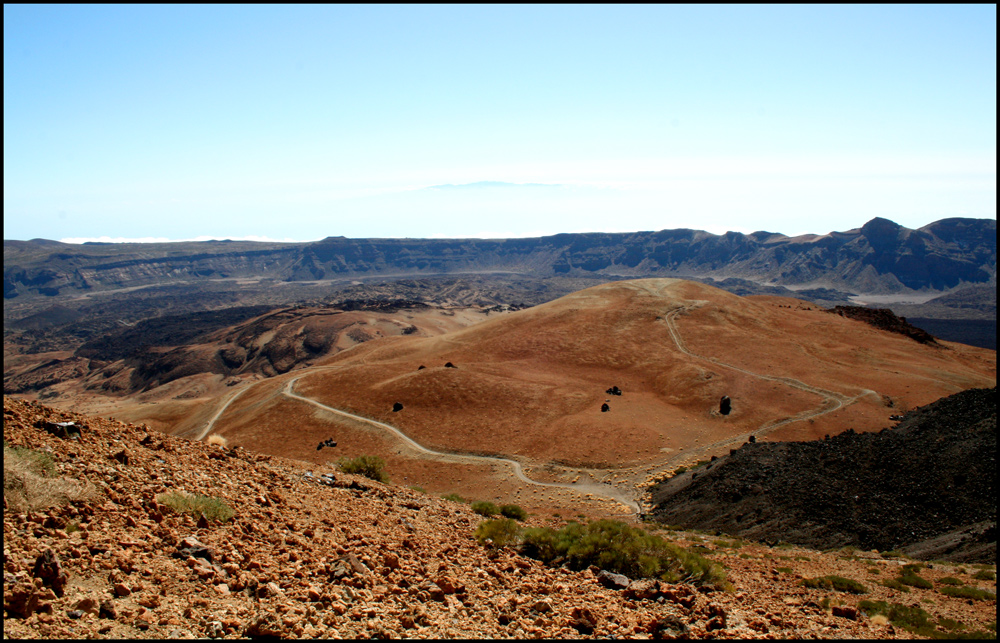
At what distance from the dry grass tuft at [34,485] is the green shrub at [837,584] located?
1556cm

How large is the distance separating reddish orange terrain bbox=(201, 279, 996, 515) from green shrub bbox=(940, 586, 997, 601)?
17078 mm

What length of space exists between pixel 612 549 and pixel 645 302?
66210mm

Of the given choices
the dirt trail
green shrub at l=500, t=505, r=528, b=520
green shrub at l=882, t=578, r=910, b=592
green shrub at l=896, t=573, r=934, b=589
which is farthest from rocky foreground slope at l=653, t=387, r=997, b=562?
green shrub at l=500, t=505, r=528, b=520

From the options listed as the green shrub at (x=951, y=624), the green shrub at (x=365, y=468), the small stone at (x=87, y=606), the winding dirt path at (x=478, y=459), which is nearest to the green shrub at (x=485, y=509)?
the green shrub at (x=365, y=468)

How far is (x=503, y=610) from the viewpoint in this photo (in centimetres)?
928

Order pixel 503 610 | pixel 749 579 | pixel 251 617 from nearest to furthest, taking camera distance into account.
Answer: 1. pixel 251 617
2. pixel 503 610
3. pixel 749 579

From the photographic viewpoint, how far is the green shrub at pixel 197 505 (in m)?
10.5

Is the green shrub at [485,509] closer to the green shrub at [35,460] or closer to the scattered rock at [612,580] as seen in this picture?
the scattered rock at [612,580]

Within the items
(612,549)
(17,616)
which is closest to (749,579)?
(612,549)

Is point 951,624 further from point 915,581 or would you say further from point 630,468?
point 630,468

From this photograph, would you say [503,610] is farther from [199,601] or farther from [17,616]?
[17,616]

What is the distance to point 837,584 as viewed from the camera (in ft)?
43.4

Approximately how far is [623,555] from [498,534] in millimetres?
2978

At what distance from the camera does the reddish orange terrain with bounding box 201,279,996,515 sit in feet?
121
